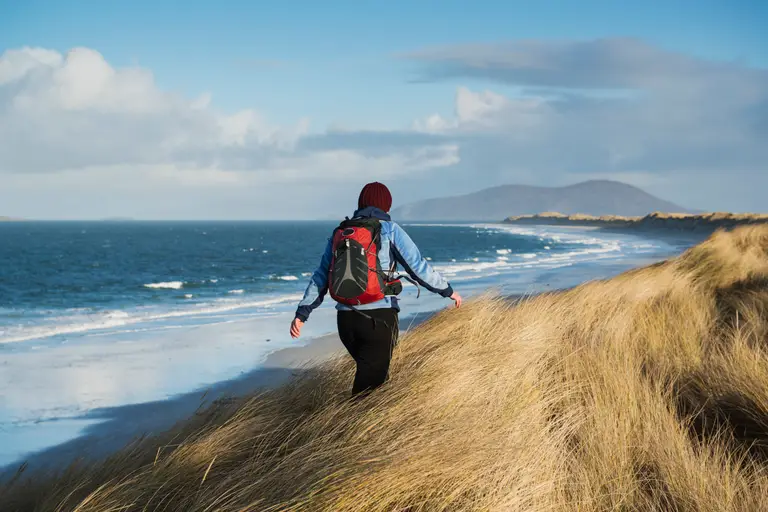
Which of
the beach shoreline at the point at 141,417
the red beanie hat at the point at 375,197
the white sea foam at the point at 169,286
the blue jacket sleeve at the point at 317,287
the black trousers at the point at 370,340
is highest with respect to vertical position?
the red beanie hat at the point at 375,197

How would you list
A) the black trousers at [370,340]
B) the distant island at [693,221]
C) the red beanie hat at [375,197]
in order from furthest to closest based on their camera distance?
the distant island at [693,221] → the red beanie hat at [375,197] → the black trousers at [370,340]

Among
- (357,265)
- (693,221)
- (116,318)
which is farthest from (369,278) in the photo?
(693,221)

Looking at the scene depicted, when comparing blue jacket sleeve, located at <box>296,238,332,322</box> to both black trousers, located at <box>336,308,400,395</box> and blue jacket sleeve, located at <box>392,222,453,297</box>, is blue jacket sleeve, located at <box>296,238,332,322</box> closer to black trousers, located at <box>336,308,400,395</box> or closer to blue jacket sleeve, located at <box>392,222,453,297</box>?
black trousers, located at <box>336,308,400,395</box>

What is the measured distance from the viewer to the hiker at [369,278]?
368cm

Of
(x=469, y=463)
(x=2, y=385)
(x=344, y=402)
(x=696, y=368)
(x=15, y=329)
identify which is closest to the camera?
(x=469, y=463)

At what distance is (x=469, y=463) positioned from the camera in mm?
2902

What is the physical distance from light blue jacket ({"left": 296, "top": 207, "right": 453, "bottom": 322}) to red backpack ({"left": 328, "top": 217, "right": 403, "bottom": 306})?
5 centimetres

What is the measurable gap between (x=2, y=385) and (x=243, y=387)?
365 cm

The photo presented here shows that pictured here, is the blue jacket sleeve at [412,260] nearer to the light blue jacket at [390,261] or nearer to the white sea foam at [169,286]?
the light blue jacket at [390,261]

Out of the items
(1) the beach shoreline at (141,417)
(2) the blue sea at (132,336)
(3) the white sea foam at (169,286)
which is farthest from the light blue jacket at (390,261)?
(3) the white sea foam at (169,286)

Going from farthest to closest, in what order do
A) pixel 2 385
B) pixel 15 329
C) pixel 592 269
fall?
pixel 592 269, pixel 15 329, pixel 2 385

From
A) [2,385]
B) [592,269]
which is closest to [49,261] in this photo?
[592,269]

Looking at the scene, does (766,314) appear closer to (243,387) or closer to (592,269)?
(243,387)

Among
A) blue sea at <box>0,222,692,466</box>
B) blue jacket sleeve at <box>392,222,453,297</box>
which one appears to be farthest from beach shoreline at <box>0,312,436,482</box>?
blue jacket sleeve at <box>392,222,453,297</box>
